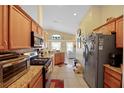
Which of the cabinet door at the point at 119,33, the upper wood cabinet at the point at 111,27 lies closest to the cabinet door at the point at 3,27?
the cabinet door at the point at 119,33

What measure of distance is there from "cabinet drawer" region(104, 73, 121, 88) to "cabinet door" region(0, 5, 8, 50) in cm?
204

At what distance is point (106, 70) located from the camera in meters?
3.25

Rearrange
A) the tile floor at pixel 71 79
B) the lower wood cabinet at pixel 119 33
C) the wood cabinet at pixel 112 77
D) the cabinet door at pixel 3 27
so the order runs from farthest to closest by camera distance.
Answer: the tile floor at pixel 71 79 < the lower wood cabinet at pixel 119 33 < the wood cabinet at pixel 112 77 < the cabinet door at pixel 3 27

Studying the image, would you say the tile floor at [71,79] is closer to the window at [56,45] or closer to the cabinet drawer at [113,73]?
the cabinet drawer at [113,73]

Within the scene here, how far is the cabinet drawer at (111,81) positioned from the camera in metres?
2.71

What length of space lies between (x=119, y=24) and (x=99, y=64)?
0.99m

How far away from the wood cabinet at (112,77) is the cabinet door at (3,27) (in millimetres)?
1943

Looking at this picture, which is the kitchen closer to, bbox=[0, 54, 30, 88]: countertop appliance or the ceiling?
bbox=[0, 54, 30, 88]: countertop appliance

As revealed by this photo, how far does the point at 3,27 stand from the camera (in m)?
1.61

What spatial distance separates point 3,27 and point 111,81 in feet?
7.58

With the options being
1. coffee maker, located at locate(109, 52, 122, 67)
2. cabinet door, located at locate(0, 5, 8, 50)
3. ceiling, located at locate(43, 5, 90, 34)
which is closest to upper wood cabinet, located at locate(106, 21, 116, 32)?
coffee maker, located at locate(109, 52, 122, 67)

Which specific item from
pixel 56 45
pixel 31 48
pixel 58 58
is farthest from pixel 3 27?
pixel 56 45

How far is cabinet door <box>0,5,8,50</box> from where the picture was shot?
5.12ft

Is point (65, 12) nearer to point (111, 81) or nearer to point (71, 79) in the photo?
point (71, 79)
